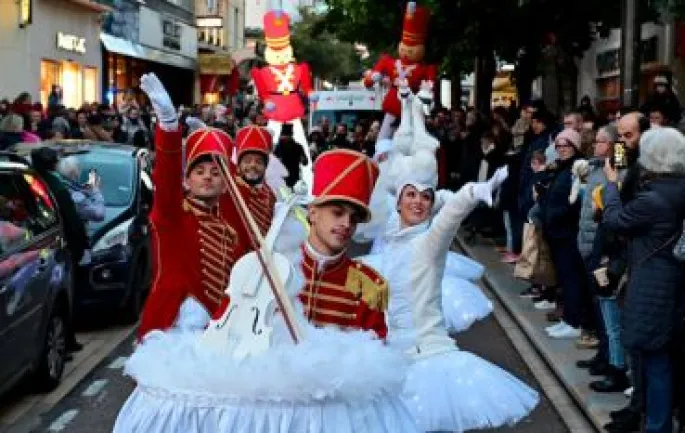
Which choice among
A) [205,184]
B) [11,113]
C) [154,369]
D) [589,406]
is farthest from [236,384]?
[11,113]

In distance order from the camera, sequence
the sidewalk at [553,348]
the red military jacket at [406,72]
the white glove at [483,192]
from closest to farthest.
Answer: the white glove at [483,192]
the sidewalk at [553,348]
the red military jacket at [406,72]

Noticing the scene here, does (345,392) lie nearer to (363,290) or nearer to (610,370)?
(363,290)

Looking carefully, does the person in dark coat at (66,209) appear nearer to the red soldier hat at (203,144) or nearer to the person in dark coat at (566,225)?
the person in dark coat at (566,225)

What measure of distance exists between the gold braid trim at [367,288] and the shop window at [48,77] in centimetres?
2546

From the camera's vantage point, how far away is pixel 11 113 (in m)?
17.5

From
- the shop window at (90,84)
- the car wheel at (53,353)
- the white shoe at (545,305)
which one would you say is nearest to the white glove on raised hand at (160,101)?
the car wheel at (53,353)

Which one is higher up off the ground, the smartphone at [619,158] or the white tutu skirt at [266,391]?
the smartphone at [619,158]

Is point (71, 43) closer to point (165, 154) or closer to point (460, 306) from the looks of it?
point (460, 306)

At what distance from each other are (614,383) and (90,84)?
27277mm

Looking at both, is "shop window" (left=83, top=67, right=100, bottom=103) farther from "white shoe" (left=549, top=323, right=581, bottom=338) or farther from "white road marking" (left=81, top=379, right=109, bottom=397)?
"white road marking" (left=81, top=379, right=109, bottom=397)

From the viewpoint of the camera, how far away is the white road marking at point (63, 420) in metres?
7.86

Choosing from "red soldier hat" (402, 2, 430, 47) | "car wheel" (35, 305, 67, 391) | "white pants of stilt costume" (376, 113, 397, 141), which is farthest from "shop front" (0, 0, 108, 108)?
"car wheel" (35, 305, 67, 391)

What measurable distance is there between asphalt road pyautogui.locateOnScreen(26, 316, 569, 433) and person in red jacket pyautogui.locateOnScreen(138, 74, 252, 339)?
276 cm

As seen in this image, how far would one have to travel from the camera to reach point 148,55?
131 feet
